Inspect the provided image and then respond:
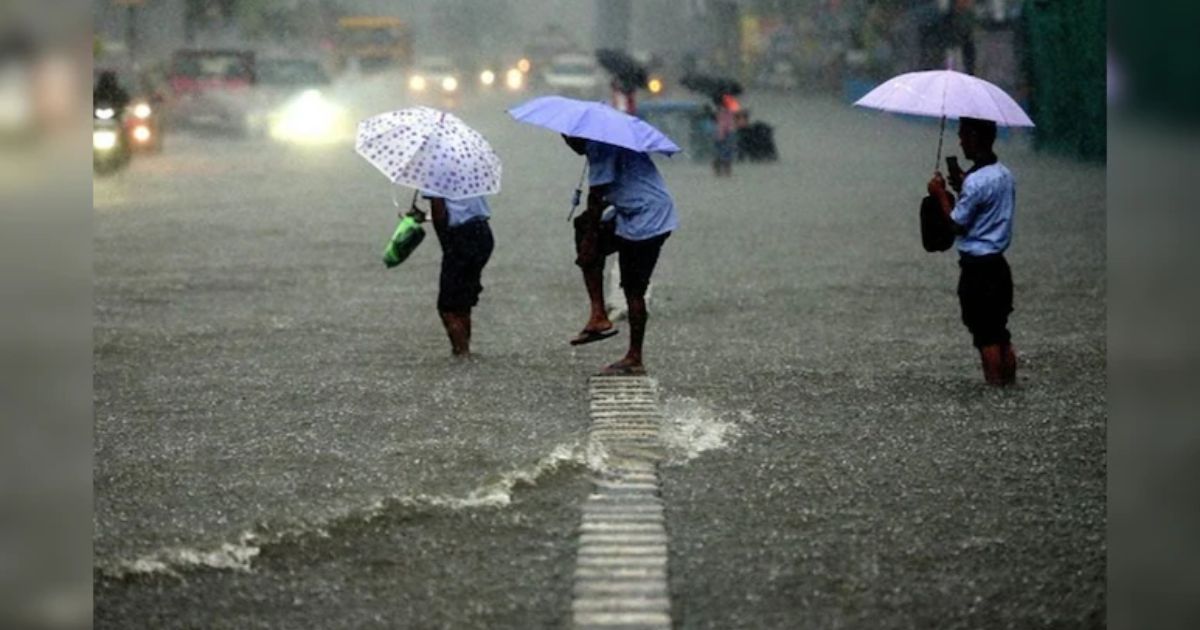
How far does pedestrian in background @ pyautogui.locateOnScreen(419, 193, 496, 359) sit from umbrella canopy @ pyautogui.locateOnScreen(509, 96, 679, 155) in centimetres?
82

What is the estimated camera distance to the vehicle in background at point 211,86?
32.3m

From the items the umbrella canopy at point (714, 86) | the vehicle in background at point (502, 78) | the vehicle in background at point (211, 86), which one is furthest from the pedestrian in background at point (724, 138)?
the vehicle in background at point (502, 78)

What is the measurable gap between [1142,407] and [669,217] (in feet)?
16.0

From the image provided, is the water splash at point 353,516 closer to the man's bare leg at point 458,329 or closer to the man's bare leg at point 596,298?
the man's bare leg at point 596,298

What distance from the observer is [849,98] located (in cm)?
4597

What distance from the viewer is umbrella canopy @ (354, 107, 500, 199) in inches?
352

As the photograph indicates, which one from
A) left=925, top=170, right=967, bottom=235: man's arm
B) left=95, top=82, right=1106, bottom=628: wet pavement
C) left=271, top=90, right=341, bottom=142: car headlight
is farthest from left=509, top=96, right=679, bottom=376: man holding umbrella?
left=271, top=90, right=341, bottom=142: car headlight

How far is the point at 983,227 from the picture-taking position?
8.55 metres

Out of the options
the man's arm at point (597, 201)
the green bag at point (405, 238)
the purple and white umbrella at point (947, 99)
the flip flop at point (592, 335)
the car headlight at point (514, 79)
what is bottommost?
the car headlight at point (514, 79)

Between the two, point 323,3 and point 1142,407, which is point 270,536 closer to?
point 1142,407

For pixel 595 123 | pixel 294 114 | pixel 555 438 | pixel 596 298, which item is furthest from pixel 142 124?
pixel 555 438

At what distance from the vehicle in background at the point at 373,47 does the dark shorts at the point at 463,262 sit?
5716 cm

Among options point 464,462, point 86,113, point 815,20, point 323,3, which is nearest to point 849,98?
Answer: point 815,20

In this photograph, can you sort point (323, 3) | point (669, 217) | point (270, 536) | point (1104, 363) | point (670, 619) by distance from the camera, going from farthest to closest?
1. point (323, 3)
2. point (1104, 363)
3. point (669, 217)
4. point (270, 536)
5. point (670, 619)
